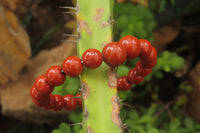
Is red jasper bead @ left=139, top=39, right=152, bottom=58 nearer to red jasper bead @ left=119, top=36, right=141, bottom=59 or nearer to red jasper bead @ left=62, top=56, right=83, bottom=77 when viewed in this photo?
red jasper bead @ left=119, top=36, right=141, bottom=59

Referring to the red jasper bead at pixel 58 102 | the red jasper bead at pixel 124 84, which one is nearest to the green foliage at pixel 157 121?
the red jasper bead at pixel 124 84

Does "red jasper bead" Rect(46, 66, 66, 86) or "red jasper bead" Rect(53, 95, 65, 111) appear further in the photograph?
"red jasper bead" Rect(53, 95, 65, 111)

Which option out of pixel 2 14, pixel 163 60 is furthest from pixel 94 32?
pixel 2 14

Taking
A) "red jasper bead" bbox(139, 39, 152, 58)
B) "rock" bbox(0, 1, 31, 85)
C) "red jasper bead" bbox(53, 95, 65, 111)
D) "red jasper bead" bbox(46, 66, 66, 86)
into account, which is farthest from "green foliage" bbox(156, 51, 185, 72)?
"rock" bbox(0, 1, 31, 85)

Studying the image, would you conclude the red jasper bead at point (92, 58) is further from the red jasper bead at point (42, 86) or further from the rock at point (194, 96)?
the rock at point (194, 96)

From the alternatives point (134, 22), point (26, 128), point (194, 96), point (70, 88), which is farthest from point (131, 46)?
point (26, 128)

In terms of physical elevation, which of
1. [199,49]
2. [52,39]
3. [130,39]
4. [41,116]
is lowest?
[41,116]

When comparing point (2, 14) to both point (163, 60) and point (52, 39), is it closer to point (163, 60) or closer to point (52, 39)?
point (52, 39)

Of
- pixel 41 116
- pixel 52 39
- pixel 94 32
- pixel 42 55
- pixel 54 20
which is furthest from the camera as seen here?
pixel 54 20
